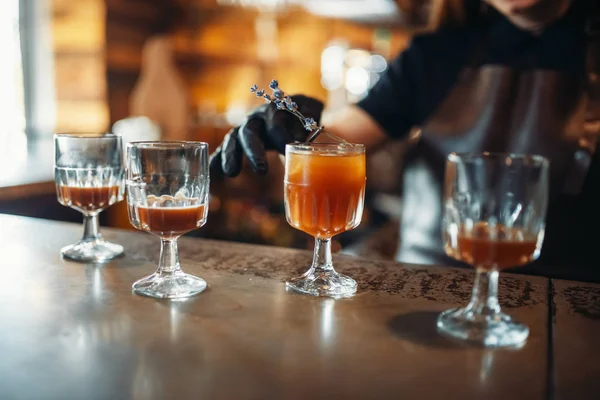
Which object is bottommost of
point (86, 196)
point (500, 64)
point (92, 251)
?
point (92, 251)

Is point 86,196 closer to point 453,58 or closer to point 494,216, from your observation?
point 494,216

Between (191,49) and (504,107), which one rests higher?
(191,49)

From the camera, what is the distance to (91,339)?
76 cm

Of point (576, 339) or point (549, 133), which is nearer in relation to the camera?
point (576, 339)

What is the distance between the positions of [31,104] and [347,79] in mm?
2328

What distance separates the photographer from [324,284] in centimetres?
100

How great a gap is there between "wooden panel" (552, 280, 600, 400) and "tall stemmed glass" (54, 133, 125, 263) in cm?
81

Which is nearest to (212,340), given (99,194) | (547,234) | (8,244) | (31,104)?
(99,194)

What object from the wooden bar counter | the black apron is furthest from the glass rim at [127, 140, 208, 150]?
the black apron

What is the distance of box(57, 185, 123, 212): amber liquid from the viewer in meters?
1.19

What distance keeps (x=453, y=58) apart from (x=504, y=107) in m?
0.23

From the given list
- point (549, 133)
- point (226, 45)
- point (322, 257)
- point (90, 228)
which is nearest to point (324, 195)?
point (322, 257)

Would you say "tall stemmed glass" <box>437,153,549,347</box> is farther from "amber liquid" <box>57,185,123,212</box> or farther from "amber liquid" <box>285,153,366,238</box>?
"amber liquid" <box>57,185,123,212</box>

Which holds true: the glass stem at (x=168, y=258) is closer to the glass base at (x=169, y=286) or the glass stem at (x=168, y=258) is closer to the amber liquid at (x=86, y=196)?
the glass base at (x=169, y=286)
